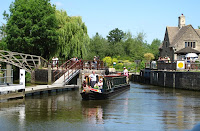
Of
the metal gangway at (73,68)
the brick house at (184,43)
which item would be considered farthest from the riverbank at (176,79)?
the brick house at (184,43)

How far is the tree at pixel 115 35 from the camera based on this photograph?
10511 cm

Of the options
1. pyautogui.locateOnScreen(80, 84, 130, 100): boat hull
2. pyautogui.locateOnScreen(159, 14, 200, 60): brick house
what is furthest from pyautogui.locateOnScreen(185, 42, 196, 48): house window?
pyautogui.locateOnScreen(80, 84, 130, 100): boat hull

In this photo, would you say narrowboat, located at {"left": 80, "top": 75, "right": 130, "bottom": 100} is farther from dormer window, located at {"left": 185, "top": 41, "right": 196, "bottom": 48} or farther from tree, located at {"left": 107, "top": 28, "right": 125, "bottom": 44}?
tree, located at {"left": 107, "top": 28, "right": 125, "bottom": 44}

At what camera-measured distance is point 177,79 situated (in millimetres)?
34062

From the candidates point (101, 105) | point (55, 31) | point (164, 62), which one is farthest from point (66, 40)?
point (101, 105)

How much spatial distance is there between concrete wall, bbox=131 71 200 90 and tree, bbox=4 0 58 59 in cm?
1561

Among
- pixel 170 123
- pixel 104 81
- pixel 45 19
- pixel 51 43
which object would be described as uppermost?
pixel 45 19

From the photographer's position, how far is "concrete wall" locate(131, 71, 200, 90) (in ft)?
104

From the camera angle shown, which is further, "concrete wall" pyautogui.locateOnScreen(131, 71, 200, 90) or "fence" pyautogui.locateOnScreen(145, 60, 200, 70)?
"fence" pyautogui.locateOnScreen(145, 60, 200, 70)

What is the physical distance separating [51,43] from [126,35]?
62.2 meters

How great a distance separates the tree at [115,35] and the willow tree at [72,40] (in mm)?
58924

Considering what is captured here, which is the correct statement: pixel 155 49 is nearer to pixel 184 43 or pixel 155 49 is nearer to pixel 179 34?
pixel 179 34

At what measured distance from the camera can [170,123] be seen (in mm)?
14586

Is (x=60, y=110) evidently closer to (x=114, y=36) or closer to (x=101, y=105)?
(x=101, y=105)
